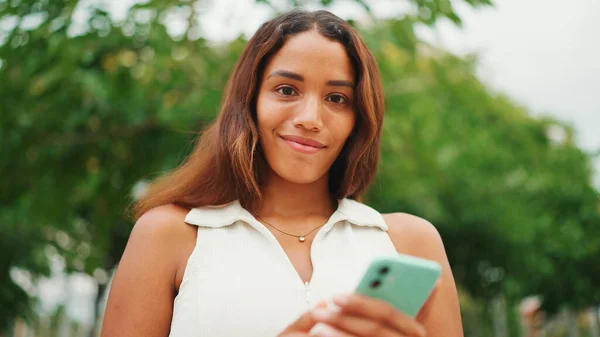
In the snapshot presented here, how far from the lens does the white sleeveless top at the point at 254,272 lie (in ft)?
5.86

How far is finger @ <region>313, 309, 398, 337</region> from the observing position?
1.35 metres

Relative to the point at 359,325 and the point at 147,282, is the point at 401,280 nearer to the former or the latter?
the point at 359,325

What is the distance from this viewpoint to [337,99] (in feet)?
6.70

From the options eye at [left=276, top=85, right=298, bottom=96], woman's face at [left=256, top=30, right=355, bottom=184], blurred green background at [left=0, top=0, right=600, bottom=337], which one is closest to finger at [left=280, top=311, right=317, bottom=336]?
woman's face at [left=256, top=30, right=355, bottom=184]

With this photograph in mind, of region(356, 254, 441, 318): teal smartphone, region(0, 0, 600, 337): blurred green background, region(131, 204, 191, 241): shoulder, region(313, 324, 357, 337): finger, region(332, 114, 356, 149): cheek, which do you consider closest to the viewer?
region(356, 254, 441, 318): teal smartphone

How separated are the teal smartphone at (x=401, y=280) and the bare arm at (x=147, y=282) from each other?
705 millimetres

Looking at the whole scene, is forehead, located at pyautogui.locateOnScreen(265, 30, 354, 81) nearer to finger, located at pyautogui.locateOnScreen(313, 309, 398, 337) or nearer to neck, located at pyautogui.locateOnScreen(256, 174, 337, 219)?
neck, located at pyautogui.locateOnScreen(256, 174, 337, 219)

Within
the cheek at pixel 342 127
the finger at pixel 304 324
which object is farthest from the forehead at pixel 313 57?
the finger at pixel 304 324

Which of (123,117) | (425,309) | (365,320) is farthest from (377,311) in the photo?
(123,117)

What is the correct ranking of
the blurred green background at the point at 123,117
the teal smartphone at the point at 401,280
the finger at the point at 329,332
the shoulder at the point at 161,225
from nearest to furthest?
the teal smartphone at the point at 401,280 < the finger at the point at 329,332 < the shoulder at the point at 161,225 < the blurred green background at the point at 123,117

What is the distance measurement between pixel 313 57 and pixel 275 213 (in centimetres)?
46

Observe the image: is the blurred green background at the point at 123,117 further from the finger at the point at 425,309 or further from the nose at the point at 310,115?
the finger at the point at 425,309

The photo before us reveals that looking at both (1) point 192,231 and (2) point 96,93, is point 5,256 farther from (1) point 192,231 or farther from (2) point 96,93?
(1) point 192,231

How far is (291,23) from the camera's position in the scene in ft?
6.82
